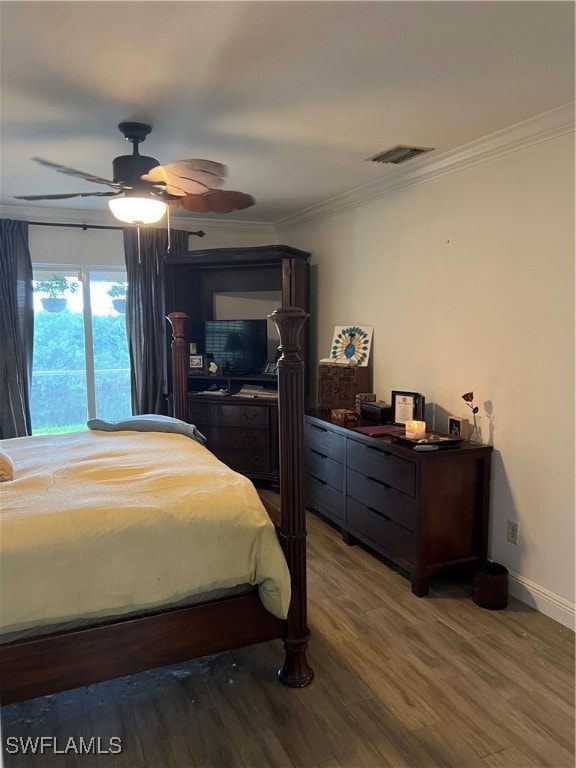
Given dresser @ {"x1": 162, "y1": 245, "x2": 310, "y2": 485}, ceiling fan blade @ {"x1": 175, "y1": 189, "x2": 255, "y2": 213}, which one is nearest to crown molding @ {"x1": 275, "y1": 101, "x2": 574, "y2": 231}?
dresser @ {"x1": 162, "y1": 245, "x2": 310, "y2": 485}

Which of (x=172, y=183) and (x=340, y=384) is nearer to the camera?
(x=172, y=183)

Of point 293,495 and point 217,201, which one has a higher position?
point 217,201

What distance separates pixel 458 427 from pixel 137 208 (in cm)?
209

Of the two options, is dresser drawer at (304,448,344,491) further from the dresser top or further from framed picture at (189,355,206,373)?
framed picture at (189,355,206,373)

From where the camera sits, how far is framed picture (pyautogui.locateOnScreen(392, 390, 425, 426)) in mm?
3375

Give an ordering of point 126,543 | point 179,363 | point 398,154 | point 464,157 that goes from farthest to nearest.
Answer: point 179,363 → point 398,154 → point 464,157 → point 126,543

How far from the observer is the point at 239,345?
16.1ft

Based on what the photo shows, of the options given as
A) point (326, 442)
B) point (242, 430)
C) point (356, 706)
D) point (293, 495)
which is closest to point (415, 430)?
point (326, 442)

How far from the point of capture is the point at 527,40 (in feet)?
6.09

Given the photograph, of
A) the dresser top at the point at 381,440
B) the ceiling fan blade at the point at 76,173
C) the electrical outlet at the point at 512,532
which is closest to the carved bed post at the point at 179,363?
the dresser top at the point at 381,440

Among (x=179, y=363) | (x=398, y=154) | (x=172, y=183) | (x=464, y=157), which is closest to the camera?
(x=172, y=183)

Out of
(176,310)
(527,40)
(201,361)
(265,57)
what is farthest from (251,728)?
(176,310)

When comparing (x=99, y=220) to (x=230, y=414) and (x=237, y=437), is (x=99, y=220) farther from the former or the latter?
(x=237, y=437)

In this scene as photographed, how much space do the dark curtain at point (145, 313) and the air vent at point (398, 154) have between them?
227cm
